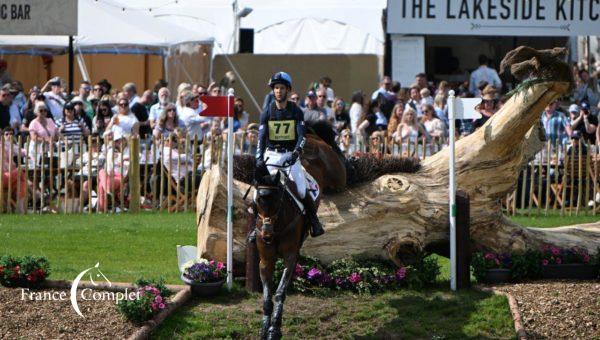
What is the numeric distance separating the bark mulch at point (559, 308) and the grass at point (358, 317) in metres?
0.26

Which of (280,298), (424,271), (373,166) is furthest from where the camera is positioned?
(373,166)

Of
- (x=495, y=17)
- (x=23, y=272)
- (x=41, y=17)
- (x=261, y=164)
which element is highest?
(x=495, y=17)

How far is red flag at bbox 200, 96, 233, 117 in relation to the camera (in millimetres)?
13961

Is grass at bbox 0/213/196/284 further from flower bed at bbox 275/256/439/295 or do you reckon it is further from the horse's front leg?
the horse's front leg

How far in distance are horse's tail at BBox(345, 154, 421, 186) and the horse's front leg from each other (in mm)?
2421

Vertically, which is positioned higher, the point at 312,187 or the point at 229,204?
the point at 312,187

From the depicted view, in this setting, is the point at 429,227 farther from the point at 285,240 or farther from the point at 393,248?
the point at 285,240

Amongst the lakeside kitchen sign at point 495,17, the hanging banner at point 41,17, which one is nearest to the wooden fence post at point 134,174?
the hanging banner at point 41,17

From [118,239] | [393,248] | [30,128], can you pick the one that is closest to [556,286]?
[393,248]

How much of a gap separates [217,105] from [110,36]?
15.2 meters

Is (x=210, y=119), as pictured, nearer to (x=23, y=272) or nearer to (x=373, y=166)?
(x=373, y=166)

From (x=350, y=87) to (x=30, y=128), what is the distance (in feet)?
35.9

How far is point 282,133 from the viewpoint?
520 inches

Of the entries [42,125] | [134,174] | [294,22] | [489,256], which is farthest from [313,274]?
[294,22]
